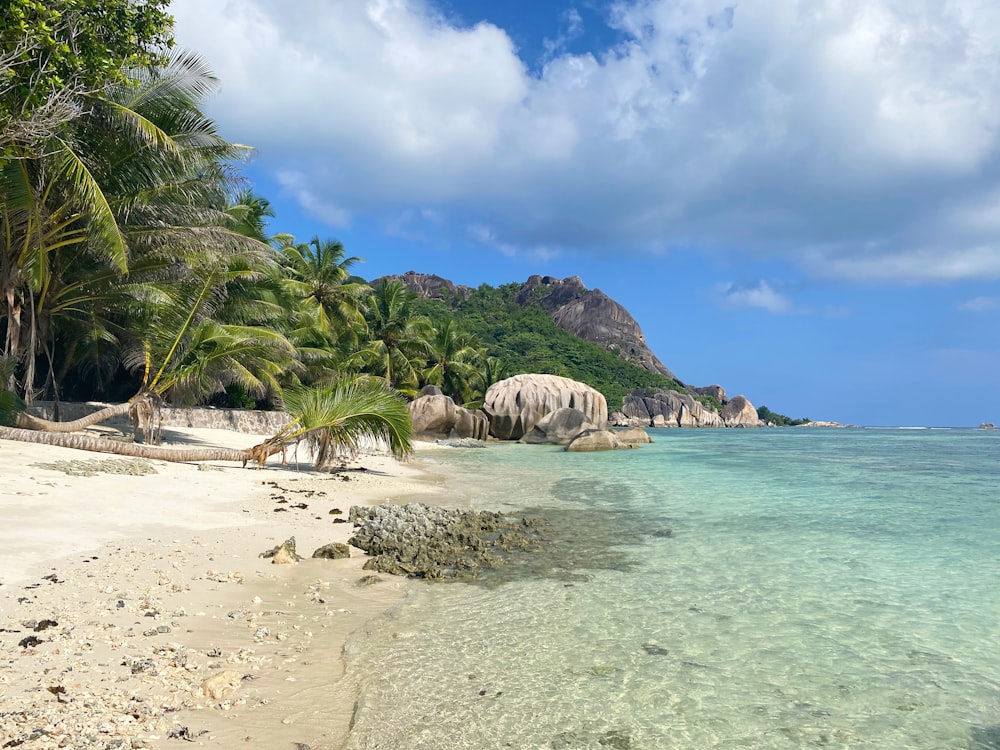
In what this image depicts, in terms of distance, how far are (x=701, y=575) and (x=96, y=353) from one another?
68.5ft

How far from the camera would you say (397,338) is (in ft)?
133

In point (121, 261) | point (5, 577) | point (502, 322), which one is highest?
point (502, 322)

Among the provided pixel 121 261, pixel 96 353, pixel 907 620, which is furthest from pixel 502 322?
pixel 907 620

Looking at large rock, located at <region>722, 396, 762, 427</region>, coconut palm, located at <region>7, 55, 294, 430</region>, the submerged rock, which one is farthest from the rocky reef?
large rock, located at <region>722, 396, 762, 427</region>

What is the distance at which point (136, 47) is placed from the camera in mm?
9891

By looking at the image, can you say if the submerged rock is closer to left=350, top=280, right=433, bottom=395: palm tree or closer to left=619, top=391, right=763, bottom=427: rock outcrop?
left=350, top=280, right=433, bottom=395: palm tree

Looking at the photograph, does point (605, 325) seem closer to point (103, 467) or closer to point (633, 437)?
point (633, 437)

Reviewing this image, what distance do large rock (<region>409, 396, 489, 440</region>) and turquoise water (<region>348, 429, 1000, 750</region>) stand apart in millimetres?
25978

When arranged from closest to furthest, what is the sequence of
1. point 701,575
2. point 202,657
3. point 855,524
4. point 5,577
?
point 202,657 → point 5,577 → point 701,575 → point 855,524

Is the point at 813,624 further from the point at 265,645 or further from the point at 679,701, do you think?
the point at 265,645

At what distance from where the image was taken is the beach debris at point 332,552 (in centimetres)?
688

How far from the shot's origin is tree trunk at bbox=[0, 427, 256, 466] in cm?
1170

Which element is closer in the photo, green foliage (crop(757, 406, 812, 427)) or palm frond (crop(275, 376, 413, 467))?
palm frond (crop(275, 376, 413, 467))

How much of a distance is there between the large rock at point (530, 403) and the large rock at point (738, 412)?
303ft
